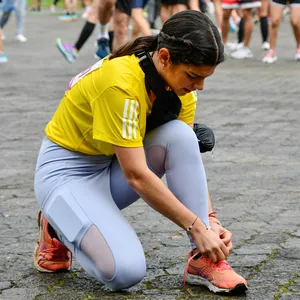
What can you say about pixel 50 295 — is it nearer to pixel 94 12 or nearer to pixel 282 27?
pixel 94 12

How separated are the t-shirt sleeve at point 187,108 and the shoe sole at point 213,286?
24.5 inches

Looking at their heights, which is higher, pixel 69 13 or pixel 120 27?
pixel 120 27

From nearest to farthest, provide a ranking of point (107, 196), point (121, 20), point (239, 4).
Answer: point (107, 196) < point (121, 20) < point (239, 4)

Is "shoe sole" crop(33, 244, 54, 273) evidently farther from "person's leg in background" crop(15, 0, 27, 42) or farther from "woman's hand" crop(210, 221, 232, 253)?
"person's leg in background" crop(15, 0, 27, 42)

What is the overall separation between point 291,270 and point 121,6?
759cm

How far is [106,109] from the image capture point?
3354mm

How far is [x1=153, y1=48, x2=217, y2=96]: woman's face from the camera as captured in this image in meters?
3.32

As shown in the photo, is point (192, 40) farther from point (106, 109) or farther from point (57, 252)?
point (57, 252)

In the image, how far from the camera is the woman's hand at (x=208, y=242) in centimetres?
335

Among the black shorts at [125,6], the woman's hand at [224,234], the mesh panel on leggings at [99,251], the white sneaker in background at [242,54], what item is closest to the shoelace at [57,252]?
the mesh panel on leggings at [99,251]

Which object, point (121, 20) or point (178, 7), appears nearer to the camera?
point (121, 20)

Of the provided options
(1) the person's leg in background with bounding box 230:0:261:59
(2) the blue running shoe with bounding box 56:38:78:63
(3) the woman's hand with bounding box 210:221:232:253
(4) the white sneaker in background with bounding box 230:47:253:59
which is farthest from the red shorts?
(3) the woman's hand with bounding box 210:221:232:253

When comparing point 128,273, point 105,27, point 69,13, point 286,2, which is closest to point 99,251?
point 128,273

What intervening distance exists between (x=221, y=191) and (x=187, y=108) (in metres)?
1.68
